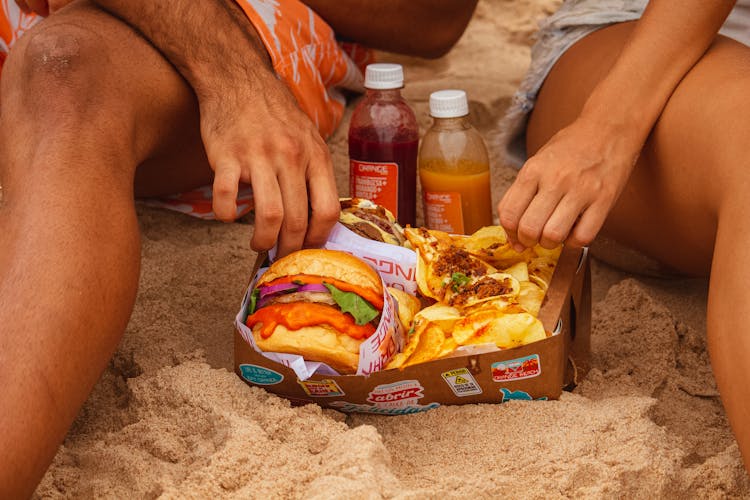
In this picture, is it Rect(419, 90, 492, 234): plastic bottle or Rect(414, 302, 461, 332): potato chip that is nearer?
Rect(414, 302, 461, 332): potato chip

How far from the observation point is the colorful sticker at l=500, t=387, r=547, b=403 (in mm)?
1131

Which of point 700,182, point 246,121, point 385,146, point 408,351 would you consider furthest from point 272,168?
point 700,182

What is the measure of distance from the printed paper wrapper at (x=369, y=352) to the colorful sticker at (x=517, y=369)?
0.42ft

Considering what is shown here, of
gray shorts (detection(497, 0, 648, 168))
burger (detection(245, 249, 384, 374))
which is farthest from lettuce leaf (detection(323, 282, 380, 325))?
gray shorts (detection(497, 0, 648, 168))

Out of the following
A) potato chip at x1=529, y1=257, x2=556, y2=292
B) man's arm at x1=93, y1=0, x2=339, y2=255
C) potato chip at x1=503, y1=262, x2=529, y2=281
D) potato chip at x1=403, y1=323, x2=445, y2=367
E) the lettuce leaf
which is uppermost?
man's arm at x1=93, y1=0, x2=339, y2=255

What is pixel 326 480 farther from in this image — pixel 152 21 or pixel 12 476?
pixel 152 21

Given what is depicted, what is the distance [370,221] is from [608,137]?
352 millimetres

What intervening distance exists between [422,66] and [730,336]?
1658 millimetres

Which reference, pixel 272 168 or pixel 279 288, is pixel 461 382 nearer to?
pixel 279 288

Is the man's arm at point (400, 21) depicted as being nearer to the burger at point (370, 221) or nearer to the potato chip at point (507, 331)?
the burger at point (370, 221)

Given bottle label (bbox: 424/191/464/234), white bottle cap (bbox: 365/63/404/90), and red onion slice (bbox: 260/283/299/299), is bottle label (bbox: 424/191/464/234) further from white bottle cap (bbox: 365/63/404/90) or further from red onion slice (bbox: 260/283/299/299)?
red onion slice (bbox: 260/283/299/299)

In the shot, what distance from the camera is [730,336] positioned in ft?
3.27

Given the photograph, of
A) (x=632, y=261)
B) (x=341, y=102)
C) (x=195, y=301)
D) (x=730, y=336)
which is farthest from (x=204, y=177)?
(x=730, y=336)

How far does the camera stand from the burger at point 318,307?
1.08 meters
